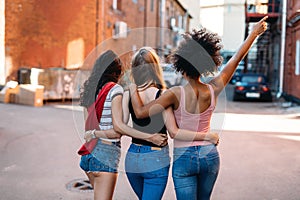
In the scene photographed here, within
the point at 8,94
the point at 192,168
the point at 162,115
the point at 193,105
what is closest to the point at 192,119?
the point at 193,105

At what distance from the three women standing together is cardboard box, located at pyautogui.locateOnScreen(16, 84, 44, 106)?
37.7ft

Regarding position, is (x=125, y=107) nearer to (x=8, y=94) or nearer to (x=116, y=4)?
(x=8, y=94)

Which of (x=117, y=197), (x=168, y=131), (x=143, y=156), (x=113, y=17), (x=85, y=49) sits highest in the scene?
(x=113, y=17)

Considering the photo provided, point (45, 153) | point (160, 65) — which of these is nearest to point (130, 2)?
point (45, 153)

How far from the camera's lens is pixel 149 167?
2697 mm

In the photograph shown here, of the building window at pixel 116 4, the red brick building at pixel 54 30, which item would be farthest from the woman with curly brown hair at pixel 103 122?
the building window at pixel 116 4

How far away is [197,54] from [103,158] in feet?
3.35

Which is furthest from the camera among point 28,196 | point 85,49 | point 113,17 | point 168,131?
point 113,17

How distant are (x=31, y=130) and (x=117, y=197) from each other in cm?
509

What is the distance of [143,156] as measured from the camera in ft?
8.76

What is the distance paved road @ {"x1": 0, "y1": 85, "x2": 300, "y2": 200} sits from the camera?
15.8 ft

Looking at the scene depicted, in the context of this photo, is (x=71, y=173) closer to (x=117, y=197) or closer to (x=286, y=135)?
(x=117, y=197)

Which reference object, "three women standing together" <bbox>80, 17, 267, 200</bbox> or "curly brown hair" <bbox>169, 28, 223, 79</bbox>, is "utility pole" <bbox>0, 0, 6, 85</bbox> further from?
"curly brown hair" <bbox>169, 28, 223, 79</bbox>

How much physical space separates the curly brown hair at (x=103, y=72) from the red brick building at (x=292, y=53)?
590 inches
